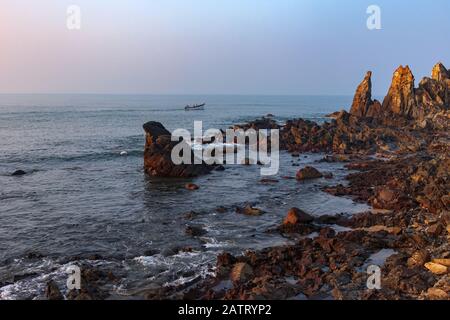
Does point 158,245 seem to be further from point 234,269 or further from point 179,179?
point 179,179

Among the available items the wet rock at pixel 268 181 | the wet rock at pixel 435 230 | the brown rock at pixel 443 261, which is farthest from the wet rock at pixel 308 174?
the brown rock at pixel 443 261

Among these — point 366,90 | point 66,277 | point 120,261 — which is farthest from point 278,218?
point 366,90

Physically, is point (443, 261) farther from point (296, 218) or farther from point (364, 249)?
point (296, 218)

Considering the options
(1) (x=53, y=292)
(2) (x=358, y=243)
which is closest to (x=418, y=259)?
(2) (x=358, y=243)

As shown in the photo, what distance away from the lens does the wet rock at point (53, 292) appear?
61.7 feet

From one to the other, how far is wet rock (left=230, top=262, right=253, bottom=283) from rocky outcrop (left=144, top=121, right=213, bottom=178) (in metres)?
26.7

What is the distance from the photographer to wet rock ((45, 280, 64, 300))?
61.7 ft

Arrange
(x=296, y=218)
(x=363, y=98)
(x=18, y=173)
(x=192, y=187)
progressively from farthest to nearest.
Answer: (x=363, y=98) → (x=18, y=173) → (x=192, y=187) → (x=296, y=218)

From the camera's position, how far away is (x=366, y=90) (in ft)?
319

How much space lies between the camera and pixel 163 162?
47.5 m

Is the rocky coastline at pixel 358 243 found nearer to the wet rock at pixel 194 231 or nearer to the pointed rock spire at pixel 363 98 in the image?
the wet rock at pixel 194 231

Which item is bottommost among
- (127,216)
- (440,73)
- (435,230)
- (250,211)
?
(127,216)

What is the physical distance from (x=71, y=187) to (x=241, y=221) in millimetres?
20413

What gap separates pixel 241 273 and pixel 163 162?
28389 millimetres
